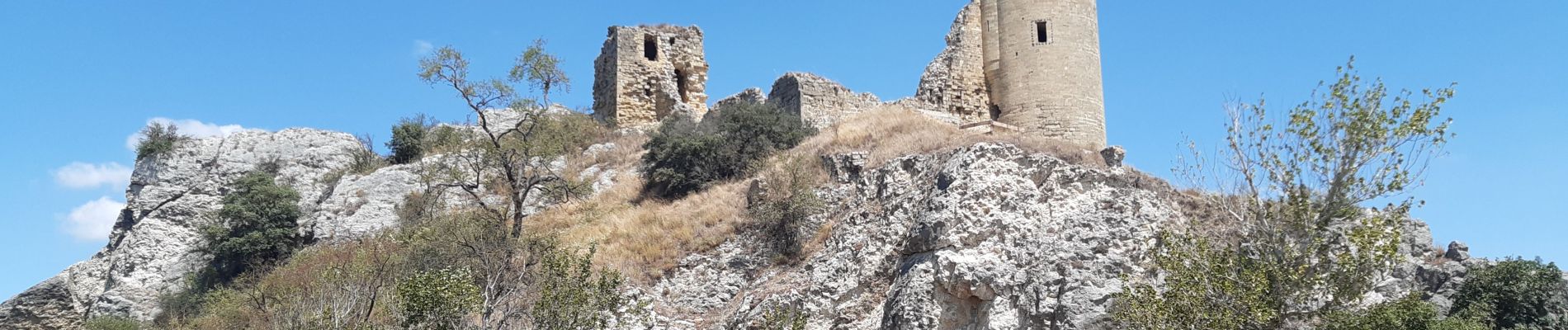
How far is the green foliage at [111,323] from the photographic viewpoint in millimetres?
26469

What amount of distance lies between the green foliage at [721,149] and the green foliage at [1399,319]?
451 inches

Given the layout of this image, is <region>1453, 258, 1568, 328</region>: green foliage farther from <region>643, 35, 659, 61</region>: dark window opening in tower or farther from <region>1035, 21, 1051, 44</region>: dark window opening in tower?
<region>643, 35, 659, 61</region>: dark window opening in tower

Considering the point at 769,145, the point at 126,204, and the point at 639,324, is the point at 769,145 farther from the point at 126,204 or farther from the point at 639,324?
the point at 126,204

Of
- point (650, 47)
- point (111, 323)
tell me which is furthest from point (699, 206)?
point (111, 323)

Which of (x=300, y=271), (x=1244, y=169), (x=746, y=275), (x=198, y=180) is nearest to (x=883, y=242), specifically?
(x=746, y=275)

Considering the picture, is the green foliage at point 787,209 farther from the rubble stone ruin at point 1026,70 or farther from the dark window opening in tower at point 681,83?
the dark window opening in tower at point 681,83

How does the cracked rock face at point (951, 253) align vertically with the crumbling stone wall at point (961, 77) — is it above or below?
below

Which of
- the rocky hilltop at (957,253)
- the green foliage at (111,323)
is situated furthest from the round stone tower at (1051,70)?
the green foliage at (111,323)

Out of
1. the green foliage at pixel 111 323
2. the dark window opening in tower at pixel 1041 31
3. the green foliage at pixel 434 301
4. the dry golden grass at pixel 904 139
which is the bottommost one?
the green foliage at pixel 434 301

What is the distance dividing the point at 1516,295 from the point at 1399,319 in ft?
18.1

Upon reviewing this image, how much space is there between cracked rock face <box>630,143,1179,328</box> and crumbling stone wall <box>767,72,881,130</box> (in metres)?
5.43

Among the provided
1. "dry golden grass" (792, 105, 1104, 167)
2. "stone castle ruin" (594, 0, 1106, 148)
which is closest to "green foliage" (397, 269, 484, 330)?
"dry golden grass" (792, 105, 1104, 167)

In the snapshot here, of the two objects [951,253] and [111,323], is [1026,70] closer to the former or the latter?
[951,253]

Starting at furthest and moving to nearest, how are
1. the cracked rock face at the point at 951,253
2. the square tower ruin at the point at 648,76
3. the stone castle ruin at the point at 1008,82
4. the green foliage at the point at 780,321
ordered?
the square tower ruin at the point at 648,76, the stone castle ruin at the point at 1008,82, the cracked rock face at the point at 951,253, the green foliage at the point at 780,321
